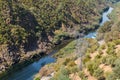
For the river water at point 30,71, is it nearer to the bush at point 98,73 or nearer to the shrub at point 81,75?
the shrub at point 81,75

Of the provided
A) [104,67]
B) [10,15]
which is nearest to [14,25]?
[10,15]

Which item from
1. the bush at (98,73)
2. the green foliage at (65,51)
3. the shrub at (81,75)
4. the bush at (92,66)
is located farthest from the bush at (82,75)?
the green foliage at (65,51)

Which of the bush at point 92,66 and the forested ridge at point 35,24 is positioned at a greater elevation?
the forested ridge at point 35,24

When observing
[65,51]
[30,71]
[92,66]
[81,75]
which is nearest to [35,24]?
[65,51]

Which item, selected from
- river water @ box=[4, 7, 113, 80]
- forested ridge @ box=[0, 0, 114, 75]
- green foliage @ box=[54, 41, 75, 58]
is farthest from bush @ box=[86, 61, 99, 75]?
forested ridge @ box=[0, 0, 114, 75]

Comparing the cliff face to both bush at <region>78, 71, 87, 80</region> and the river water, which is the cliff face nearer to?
the river water

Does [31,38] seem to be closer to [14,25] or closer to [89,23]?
[14,25]

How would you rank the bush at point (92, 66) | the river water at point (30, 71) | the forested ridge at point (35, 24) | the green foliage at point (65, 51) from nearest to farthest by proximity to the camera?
the bush at point (92, 66) → the river water at point (30, 71) → the green foliage at point (65, 51) → the forested ridge at point (35, 24)

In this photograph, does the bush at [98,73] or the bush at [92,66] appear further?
the bush at [92,66]
